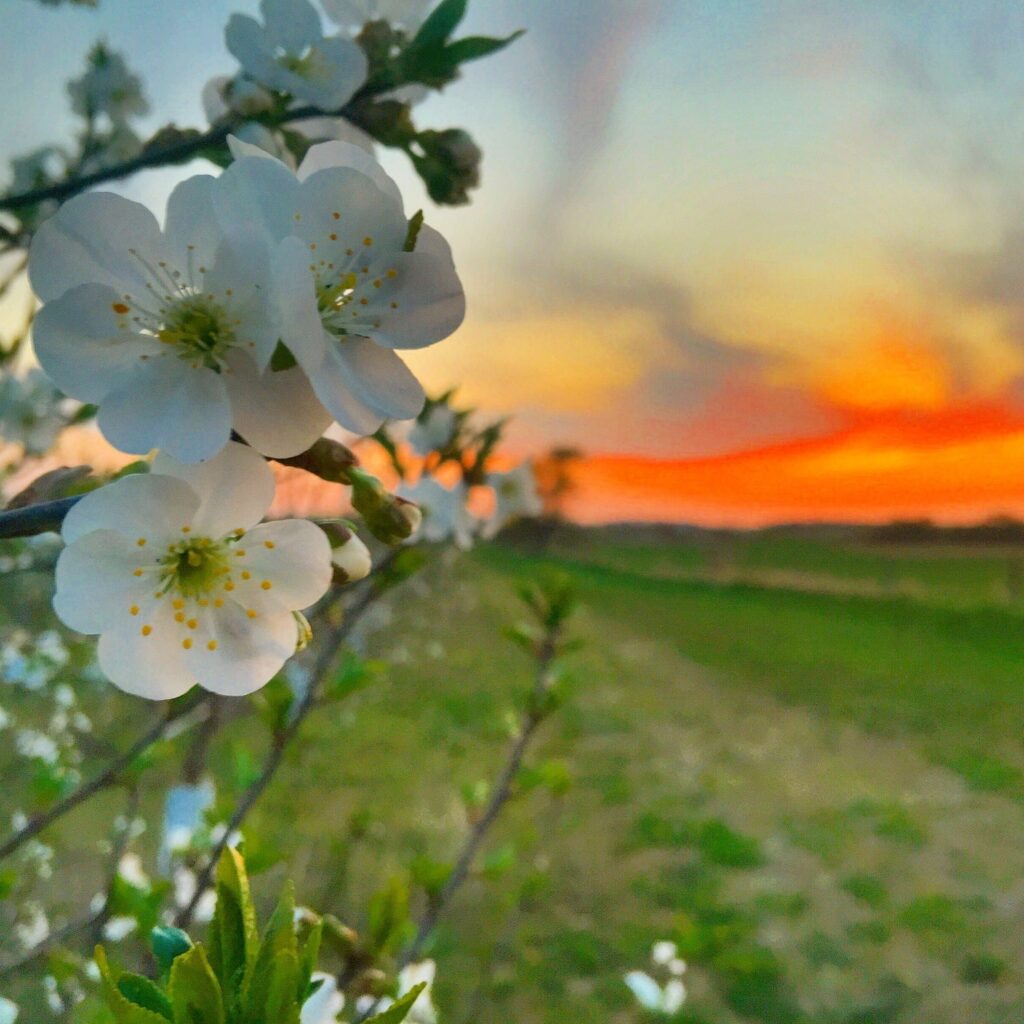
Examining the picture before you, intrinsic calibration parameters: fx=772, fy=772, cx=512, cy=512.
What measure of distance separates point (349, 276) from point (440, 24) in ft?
0.67

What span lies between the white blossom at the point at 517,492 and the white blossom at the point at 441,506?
7cm

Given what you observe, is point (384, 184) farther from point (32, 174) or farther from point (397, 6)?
point (32, 174)

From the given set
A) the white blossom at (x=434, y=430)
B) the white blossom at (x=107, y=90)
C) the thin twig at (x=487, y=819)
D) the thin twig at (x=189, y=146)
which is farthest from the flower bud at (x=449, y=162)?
the white blossom at (x=107, y=90)

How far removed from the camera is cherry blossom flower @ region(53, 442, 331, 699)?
167 mm

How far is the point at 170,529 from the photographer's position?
181mm

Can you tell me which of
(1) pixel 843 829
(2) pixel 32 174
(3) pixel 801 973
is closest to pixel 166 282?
(2) pixel 32 174

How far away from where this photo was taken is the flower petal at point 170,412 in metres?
0.15

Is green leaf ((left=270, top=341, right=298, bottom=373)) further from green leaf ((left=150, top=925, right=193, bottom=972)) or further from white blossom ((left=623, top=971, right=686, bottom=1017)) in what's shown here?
white blossom ((left=623, top=971, right=686, bottom=1017))

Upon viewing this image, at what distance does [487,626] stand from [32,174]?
102 centimetres

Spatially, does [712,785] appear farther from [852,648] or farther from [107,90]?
[107,90]

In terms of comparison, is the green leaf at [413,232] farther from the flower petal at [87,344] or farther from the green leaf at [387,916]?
the green leaf at [387,916]

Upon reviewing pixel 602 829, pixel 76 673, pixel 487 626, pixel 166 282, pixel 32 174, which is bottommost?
pixel 487 626

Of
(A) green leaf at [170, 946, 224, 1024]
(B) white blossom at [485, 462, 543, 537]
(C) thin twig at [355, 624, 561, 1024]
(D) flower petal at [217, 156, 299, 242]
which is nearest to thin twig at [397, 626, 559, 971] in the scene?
(C) thin twig at [355, 624, 561, 1024]

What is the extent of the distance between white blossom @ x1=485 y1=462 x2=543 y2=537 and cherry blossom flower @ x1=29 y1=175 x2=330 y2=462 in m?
0.47
